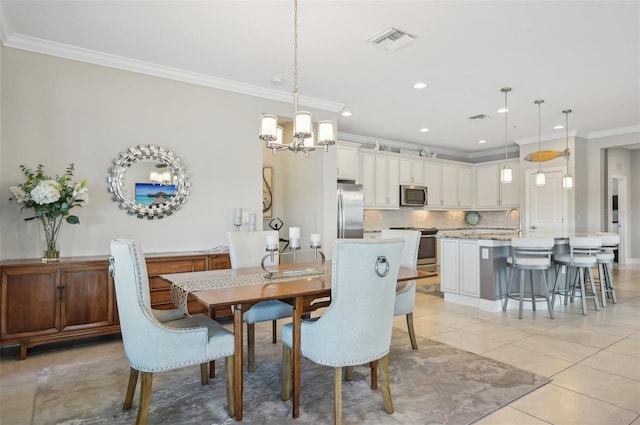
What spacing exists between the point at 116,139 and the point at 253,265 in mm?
1973

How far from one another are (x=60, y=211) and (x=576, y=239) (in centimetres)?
546

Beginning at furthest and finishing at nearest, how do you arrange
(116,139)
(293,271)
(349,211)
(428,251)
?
(428,251) → (349,211) → (116,139) → (293,271)

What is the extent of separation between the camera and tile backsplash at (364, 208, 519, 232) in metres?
7.83

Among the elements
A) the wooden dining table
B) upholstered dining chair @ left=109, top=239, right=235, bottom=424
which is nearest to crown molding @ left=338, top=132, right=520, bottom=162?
the wooden dining table

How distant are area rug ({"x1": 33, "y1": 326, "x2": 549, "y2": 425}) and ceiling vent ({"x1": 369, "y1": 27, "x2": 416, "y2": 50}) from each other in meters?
2.73

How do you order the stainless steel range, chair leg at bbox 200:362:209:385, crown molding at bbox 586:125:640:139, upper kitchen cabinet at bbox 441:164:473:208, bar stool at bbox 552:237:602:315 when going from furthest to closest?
upper kitchen cabinet at bbox 441:164:473:208 < the stainless steel range < crown molding at bbox 586:125:640:139 < bar stool at bbox 552:237:602:315 < chair leg at bbox 200:362:209:385

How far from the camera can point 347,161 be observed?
6.62 meters

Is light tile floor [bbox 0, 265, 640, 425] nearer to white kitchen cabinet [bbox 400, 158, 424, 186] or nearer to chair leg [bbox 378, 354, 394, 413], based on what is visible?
chair leg [bbox 378, 354, 394, 413]

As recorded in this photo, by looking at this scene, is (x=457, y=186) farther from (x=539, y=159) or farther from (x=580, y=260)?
(x=580, y=260)

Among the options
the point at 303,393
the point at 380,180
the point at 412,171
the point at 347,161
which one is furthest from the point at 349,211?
the point at 303,393

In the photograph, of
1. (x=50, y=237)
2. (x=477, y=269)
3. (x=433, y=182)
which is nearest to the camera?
(x=50, y=237)

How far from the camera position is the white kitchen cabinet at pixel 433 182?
8133 mm

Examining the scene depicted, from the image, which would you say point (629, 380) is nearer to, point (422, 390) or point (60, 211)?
point (422, 390)

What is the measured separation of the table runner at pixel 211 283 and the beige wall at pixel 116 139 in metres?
1.78
